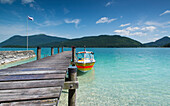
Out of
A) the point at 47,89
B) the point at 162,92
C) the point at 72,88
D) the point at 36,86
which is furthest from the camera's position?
the point at 162,92

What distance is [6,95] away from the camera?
2623 mm

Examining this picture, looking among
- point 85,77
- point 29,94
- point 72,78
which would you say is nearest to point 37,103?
point 29,94

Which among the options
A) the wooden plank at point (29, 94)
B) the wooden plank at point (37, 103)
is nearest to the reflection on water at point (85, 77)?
the wooden plank at point (29, 94)

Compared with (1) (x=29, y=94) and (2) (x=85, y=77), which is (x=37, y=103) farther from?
(2) (x=85, y=77)

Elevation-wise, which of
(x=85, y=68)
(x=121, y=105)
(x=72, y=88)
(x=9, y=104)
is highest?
(x=9, y=104)

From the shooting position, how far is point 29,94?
2.69m

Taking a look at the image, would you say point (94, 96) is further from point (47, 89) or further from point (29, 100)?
point (29, 100)

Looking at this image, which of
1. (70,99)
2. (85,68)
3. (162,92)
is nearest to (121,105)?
(70,99)

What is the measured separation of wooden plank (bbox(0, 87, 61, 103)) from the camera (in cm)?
246

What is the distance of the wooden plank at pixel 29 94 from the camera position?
2465mm

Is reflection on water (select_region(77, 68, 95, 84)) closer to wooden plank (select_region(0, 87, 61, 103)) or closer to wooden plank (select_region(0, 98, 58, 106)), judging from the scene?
wooden plank (select_region(0, 87, 61, 103))

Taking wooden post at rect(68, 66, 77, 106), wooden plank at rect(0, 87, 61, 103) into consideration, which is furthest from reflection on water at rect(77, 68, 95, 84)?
wooden plank at rect(0, 87, 61, 103)

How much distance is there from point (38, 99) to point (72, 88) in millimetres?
1681

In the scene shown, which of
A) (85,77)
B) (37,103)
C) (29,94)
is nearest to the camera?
(37,103)
